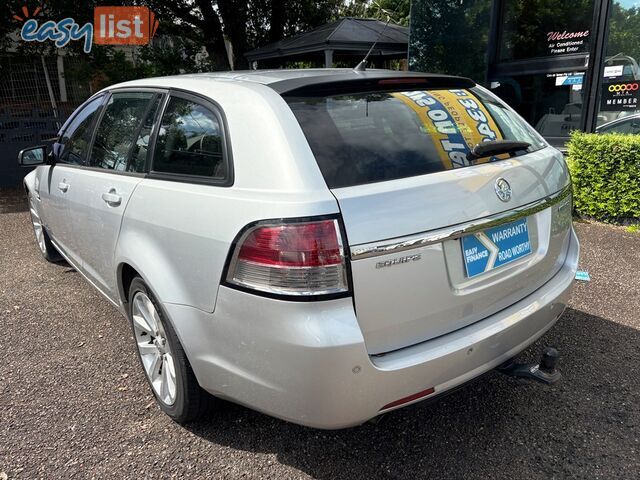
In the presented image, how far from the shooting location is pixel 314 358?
5.90ft

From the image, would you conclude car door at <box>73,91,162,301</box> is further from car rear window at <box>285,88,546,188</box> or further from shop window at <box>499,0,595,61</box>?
shop window at <box>499,0,595,61</box>

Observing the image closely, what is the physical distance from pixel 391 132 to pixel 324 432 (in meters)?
1.45

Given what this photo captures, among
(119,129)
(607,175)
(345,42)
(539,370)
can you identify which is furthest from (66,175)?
(345,42)

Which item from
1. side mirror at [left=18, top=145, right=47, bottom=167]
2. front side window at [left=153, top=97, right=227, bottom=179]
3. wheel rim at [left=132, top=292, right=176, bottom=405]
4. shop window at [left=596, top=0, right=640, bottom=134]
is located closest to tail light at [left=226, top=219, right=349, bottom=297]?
front side window at [left=153, top=97, right=227, bottom=179]

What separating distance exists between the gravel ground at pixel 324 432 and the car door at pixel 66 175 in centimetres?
78

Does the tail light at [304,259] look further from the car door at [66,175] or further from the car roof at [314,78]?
the car door at [66,175]

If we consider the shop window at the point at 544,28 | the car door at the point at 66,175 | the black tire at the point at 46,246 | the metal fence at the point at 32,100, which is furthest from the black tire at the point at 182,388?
the metal fence at the point at 32,100

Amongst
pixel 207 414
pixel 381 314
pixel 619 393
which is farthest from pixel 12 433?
pixel 619 393

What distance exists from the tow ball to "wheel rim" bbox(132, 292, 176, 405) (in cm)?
153

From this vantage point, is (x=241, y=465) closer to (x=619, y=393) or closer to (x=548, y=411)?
(x=548, y=411)

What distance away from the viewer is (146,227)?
2.44m

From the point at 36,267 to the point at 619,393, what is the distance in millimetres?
4911

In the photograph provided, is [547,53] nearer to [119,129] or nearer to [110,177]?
[119,129]

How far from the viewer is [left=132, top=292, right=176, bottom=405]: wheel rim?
2.53 metres
